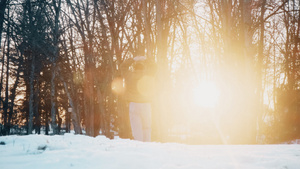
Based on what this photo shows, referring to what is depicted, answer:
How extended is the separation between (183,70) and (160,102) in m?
15.2

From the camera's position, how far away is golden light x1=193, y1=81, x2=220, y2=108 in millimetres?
19172

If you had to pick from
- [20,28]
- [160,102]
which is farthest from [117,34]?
[160,102]

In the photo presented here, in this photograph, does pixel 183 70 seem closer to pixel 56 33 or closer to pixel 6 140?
pixel 56 33

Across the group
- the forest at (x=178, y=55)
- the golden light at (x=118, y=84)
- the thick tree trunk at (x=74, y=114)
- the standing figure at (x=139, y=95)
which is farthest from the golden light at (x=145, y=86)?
the thick tree trunk at (x=74, y=114)

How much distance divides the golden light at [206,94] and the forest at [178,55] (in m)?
0.09

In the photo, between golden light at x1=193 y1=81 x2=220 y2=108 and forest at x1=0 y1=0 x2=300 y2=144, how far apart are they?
0.28ft

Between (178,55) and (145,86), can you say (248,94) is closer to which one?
(145,86)

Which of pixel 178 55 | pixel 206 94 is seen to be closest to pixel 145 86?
pixel 178 55

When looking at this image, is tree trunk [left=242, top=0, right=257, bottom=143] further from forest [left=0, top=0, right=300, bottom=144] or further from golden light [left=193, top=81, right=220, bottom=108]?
golden light [left=193, top=81, right=220, bottom=108]

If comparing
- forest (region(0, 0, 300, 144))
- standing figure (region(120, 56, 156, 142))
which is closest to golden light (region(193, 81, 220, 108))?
forest (region(0, 0, 300, 144))

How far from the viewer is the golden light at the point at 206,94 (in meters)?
19.2

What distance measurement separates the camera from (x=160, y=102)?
8391 millimetres

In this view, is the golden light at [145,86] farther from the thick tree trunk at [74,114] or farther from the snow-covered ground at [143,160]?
the thick tree trunk at [74,114]

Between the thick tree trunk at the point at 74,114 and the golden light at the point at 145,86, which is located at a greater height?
the golden light at the point at 145,86
